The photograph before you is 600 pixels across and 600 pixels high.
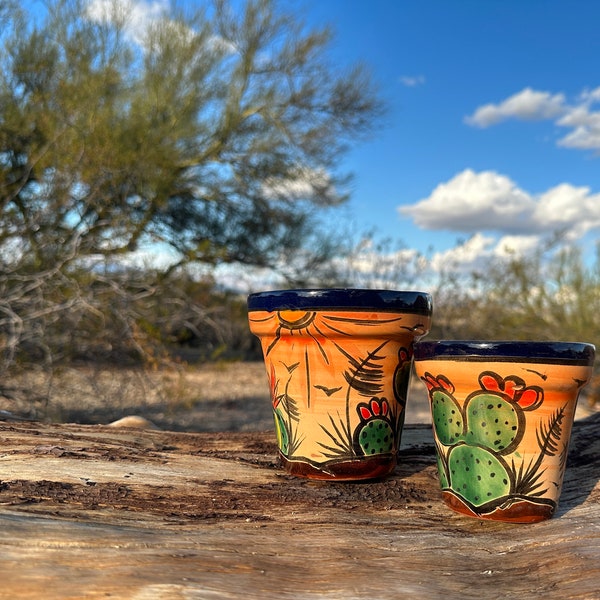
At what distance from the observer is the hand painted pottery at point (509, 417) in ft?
3.86

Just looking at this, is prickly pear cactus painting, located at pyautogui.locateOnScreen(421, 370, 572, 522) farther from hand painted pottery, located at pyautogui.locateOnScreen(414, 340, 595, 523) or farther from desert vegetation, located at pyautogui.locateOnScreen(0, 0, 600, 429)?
desert vegetation, located at pyautogui.locateOnScreen(0, 0, 600, 429)

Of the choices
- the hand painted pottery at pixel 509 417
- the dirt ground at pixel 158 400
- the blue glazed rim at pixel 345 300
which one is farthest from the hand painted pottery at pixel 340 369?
the dirt ground at pixel 158 400

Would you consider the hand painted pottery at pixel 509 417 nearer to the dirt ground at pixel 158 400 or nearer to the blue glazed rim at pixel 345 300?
the blue glazed rim at pixel 345 300

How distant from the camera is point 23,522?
0.95m

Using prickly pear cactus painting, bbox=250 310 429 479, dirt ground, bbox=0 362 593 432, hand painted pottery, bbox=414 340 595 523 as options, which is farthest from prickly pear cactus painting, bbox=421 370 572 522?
dirt ground, bbox=0 362 593 432

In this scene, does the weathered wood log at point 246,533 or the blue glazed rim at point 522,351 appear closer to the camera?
the weathered wood log at point 246,533

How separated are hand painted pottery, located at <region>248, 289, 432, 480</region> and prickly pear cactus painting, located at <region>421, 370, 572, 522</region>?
0.18m

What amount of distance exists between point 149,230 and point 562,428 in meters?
5.76

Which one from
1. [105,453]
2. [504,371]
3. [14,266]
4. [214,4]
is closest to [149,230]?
[14,266]

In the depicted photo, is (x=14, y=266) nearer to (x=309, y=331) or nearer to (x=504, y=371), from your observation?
(x=309, y=331)

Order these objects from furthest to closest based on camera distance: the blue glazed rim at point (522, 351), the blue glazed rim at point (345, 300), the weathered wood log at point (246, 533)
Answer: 1. the blue glazed rim at point (345, 300)
2. the blue glazed rim at point (522, 351)
3. the weathered wood log at point (246, 533)

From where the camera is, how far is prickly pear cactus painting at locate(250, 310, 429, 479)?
53.6 inches

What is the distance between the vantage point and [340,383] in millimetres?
1385

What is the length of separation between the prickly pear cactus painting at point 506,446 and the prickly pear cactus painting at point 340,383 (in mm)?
174
